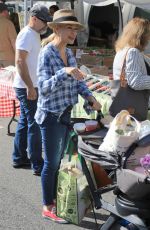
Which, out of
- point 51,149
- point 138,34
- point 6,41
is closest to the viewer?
point 51,149

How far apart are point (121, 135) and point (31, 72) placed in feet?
6.43

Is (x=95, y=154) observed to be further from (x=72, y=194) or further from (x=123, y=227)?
(x=72, y=194)

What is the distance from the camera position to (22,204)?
3.86m

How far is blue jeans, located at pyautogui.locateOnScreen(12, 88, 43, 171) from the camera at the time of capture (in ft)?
13.9

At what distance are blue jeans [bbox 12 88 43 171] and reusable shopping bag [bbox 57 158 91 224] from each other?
100 centimetres

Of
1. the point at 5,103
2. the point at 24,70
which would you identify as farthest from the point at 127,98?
the point at 5,103

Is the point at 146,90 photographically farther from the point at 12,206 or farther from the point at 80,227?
the point at 12,206

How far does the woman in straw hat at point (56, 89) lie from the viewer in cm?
316

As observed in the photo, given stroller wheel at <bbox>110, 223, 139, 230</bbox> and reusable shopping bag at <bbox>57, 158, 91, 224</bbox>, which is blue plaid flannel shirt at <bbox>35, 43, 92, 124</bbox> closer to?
reusable shopping bag at <bbox>57, 158, 91, 224</bbox>

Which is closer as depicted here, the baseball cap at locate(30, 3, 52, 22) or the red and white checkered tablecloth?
the baseball cap at locate(30, 3, 52, 22)

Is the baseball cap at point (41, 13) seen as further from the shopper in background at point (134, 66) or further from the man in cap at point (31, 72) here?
the shopper in background at point (134, 66)

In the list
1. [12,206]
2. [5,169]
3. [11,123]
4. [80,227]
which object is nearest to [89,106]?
[80,227]

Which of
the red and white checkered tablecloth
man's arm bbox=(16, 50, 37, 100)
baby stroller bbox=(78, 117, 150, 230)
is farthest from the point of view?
the red and white checkered tablecloth

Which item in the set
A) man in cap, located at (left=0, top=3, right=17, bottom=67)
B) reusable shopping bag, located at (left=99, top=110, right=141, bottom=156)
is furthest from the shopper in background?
man in cap, located at (left=0, top=3, right=17, bottom=67)
